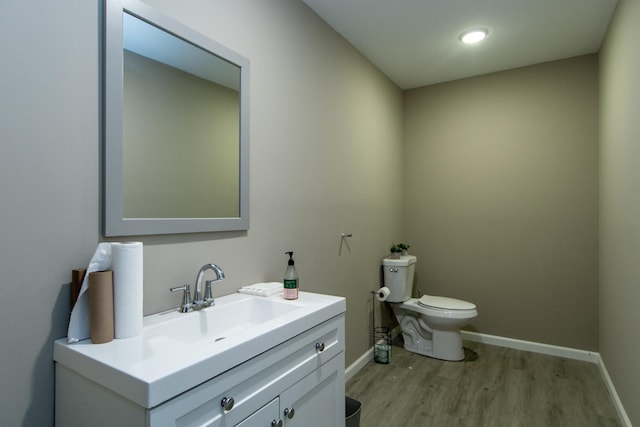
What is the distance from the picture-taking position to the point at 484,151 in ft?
10.5

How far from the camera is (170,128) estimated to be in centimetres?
139

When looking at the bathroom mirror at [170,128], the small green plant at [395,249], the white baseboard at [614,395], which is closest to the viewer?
the bathroom mirror at [170,128]

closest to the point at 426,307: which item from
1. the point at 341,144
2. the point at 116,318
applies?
the point at 341,144

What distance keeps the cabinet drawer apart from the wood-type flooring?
37.6 inches

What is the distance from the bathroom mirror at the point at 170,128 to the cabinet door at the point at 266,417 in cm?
71

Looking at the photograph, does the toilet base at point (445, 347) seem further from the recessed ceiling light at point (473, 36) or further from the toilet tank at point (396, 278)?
the recessed ceiling light at point (473, 36)

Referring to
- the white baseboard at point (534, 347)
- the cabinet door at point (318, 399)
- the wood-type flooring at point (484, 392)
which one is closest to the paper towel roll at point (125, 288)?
the cabinet door at point (318, 399)

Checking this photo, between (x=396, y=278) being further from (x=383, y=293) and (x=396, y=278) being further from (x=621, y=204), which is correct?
(x=621, y=204)

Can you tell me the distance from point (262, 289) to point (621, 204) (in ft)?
6.86

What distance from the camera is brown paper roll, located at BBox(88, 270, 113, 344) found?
3.26 feet

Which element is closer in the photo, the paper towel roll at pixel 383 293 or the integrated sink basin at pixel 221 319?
the integrated sink basin at pixel 221 319

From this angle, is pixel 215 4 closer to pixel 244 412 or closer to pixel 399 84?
pixel 244 412

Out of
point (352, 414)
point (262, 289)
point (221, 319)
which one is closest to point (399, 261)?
point (352, 414)

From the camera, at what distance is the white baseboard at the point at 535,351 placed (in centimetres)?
232
